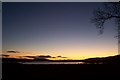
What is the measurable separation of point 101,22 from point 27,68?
1.80 meters

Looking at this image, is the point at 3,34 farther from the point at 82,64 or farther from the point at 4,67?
the point at 82,64

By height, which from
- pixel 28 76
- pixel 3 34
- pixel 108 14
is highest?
pixel 108 14

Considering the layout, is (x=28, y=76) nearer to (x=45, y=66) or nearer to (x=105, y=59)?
(x=45, y=66)

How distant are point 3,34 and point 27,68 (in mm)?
859

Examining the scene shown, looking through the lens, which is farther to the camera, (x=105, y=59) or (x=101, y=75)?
(x=105, y=59)

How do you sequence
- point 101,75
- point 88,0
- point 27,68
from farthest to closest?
point 27,68
point 101,75
point 88,0

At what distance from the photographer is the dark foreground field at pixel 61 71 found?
552cm

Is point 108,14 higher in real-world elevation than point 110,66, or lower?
higher

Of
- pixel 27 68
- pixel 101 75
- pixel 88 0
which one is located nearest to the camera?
pixel 88 0

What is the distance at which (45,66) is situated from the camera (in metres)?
6.17

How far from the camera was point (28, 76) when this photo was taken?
5.62 meters

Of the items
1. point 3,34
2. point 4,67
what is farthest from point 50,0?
point 4,67

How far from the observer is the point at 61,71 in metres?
5.96

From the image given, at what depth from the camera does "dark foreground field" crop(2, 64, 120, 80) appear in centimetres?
552
